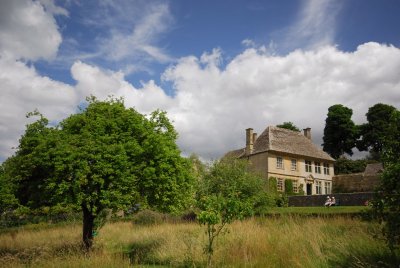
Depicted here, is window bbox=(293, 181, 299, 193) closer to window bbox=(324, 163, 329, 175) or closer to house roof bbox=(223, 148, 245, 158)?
window bbox=(324, 163, 329, 175)

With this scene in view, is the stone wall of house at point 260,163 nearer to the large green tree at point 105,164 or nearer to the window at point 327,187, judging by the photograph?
the window at point 327,187

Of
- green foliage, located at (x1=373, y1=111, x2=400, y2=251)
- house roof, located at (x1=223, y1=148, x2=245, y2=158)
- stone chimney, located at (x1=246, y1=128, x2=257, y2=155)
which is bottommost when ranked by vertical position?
green foliage, located at (x1=373, y1=111, x2=400, y2=251)

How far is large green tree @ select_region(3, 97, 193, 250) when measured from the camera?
12.7 meters

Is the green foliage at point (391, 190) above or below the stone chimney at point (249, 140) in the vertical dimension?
below

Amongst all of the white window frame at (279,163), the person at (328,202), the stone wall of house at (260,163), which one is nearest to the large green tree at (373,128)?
the white window frame at (279,163)

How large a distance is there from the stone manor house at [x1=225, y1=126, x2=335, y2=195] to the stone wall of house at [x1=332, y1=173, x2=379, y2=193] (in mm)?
2111

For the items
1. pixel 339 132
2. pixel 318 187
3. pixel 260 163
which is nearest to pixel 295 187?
pixel 318 187

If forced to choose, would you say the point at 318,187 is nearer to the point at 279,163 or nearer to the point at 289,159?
the point at 289,159

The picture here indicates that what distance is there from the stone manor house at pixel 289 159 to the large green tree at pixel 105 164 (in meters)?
31.0

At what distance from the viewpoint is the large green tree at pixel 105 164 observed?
12.7 meters

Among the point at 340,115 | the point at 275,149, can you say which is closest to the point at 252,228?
the point at 275,149

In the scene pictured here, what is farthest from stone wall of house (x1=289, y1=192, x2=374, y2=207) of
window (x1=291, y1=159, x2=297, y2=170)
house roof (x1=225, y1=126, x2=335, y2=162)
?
window (x1=291, y1=159, x2=297, y2=170)

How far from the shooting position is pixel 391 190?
7.55 meters

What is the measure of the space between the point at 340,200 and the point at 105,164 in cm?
2525
